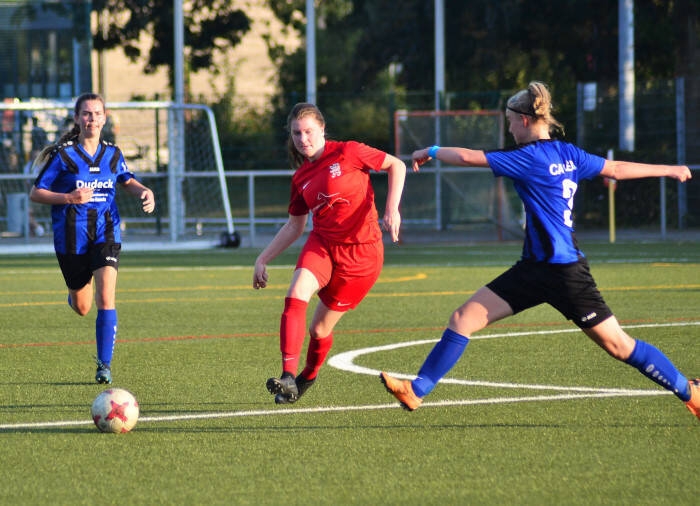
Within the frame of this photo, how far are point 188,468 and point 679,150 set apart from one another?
21214 millimetres

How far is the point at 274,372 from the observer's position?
8664 millimetres

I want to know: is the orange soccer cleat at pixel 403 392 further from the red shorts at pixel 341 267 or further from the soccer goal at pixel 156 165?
the soccer goal at pixel 156 165

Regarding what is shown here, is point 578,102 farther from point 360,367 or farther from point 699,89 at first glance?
point 360,367

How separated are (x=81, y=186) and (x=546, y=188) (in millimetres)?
3563

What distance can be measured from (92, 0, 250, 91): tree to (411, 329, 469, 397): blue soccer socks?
95.1 ft

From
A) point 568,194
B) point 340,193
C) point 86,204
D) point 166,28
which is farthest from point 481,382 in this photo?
point 166,28

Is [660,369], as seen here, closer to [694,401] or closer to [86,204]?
[694,401]

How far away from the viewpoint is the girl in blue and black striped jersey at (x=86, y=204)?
338 inches

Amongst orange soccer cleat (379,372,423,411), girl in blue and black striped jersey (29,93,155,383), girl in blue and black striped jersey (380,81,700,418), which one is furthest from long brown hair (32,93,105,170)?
orange soccer cleat (379,372,423,411)

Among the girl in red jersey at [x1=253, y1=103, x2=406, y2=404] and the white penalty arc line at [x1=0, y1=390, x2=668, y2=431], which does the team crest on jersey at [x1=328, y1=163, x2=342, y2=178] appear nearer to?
the girl in red jersey at [x1=253, y1=103, x2=406, y2=404]

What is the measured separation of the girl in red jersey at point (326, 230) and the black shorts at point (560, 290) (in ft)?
2.97

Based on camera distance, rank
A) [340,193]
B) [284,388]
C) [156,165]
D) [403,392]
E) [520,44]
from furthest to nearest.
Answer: [520,44] → [156,165] → [340,193] → [284,388] → [403,392]

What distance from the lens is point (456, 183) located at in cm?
2483

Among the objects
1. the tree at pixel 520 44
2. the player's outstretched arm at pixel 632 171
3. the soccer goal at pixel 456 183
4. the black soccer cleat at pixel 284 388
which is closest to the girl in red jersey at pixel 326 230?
the black soccer cleat at pixel 284 388
